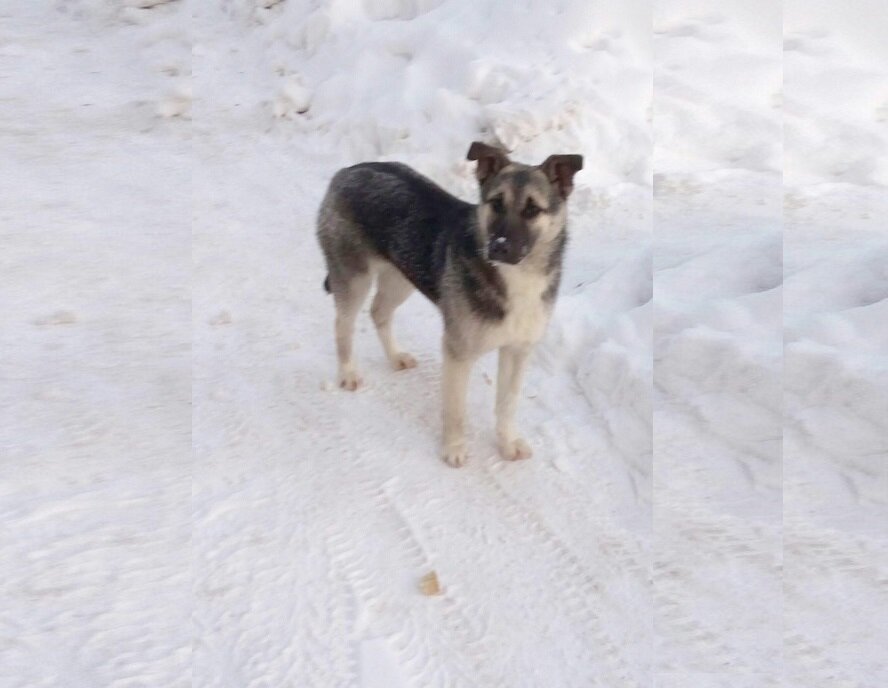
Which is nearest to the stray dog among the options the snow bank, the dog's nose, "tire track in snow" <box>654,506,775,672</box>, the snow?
the dog's nose

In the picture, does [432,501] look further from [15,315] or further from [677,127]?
[677,127]

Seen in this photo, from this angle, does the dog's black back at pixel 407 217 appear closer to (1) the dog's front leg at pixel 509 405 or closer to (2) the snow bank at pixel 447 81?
(1) the dog's front leg at pixel 509 405

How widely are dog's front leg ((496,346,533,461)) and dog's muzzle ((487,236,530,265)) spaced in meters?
0.72

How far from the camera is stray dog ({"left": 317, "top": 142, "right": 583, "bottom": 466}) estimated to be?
4070mm

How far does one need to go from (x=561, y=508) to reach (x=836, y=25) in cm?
668

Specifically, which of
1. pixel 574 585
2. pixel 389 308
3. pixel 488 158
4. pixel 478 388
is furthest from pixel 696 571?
pixel 389 308

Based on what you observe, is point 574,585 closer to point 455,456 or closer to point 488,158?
point 455,456

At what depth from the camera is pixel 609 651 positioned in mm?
3352

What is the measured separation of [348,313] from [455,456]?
1131 mm

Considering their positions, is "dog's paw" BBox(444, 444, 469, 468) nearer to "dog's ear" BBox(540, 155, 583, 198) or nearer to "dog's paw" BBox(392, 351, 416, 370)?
"dog's paw" BBox(392, 351, 416, 370)

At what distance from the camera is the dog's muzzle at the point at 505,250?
3.88 meters

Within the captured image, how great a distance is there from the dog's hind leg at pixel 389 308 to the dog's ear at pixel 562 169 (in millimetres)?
1312

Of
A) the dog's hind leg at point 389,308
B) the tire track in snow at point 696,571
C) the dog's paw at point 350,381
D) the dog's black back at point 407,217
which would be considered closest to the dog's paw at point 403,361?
the dog's hind leg at point 389,308

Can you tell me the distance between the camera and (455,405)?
445 centimetres
